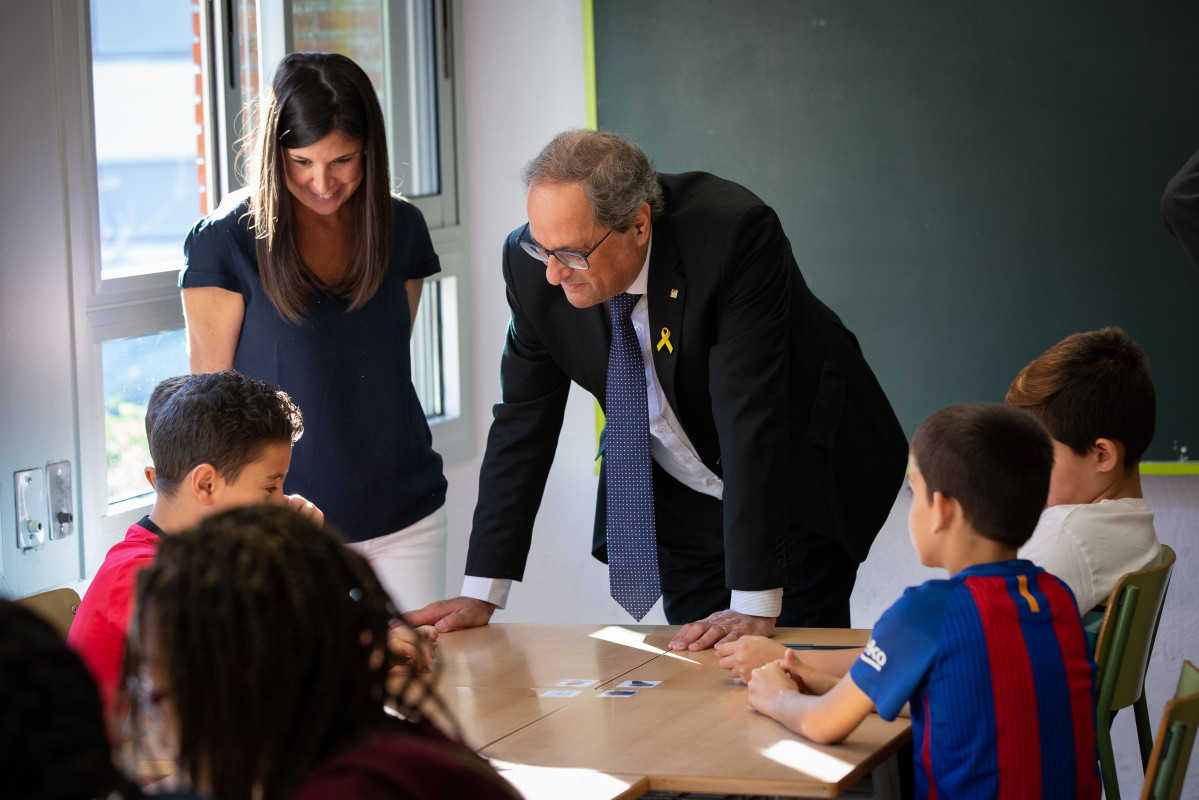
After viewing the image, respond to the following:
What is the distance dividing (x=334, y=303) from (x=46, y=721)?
1.88 meters

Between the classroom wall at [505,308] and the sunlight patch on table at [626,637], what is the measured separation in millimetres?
1398

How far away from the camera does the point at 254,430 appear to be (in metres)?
1.99

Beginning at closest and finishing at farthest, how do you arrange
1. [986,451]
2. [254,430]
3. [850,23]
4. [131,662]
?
[131,662]
[986,451]
[254,430]
[850,23]

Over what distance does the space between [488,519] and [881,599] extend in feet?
5.22

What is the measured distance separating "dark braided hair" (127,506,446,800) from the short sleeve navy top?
1.56 m

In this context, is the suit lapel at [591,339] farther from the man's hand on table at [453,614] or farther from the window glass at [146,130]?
the window glass at [146,130]

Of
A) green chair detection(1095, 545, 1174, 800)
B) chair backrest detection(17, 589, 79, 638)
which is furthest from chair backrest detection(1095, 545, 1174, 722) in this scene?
chair backrest detection(17, 589, 79, 638)

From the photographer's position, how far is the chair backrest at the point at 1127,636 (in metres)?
2.00

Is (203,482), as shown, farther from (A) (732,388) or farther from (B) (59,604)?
(A) (732,388)

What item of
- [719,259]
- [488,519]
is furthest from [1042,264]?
[488,519]

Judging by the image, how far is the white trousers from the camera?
2.63 m

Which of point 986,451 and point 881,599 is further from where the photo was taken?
point 881,599

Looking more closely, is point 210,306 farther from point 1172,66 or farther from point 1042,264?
point 1172,66

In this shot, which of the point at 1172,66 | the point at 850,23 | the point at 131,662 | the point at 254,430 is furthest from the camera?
the point at 850,23
